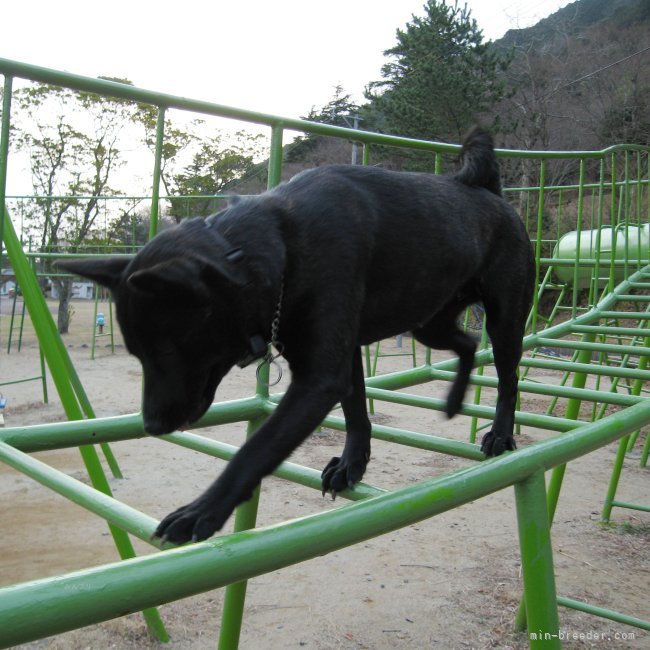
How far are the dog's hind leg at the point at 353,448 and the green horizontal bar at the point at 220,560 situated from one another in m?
0.51

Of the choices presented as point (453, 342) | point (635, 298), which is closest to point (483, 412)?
point (453, 342)

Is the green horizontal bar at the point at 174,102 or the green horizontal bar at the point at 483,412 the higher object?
the green horizontal bar at the point at 174,102

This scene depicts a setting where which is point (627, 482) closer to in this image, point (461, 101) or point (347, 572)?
point (347, 572)

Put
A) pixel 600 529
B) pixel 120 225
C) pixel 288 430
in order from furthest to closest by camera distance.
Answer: pixel 120 225 < pixel 600 529 < pixel 288 430

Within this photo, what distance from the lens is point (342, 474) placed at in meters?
1.77

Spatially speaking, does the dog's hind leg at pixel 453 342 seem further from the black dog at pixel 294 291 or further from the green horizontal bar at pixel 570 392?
the black dog at pixel 294 291

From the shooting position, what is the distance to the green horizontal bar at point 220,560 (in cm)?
73

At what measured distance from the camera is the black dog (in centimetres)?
126

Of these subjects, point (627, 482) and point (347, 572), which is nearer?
point (347, 572)

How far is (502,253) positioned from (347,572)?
2.37m

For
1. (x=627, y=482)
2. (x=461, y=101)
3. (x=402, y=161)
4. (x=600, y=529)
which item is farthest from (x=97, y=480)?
(x=461, y=101)

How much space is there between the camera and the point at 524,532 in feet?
4.67

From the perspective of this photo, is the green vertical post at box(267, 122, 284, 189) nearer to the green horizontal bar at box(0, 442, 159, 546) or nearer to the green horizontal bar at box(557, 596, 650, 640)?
the green horizontal bar at box(0, 442, 159, 546)

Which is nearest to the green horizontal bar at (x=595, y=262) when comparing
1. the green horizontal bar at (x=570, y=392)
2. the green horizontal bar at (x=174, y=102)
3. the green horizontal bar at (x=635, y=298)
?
the green horizontal bar at (x=635, y=298)
